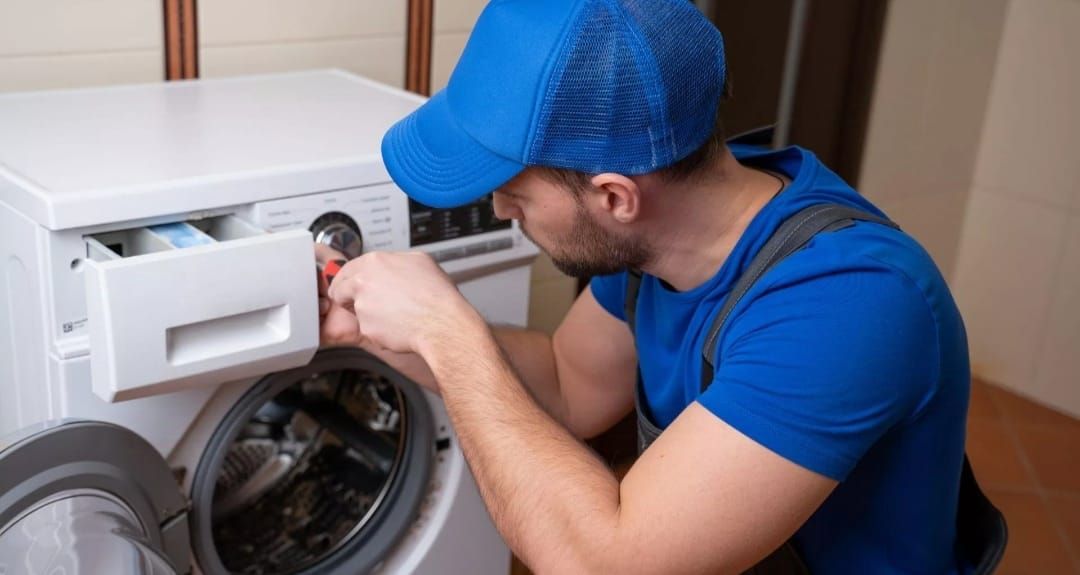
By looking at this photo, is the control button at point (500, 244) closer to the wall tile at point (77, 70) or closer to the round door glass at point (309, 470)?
the round door glass at point (309, 470)

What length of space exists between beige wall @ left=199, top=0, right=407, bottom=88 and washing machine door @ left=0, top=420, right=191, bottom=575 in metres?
0.78

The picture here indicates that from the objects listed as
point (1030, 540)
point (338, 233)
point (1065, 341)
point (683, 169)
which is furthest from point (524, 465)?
point (1065, 341)

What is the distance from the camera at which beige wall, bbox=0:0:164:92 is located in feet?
5.60

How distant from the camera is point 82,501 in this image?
1.24m

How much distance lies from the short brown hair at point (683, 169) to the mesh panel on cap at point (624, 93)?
0.02 m

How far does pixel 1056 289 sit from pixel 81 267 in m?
2.51

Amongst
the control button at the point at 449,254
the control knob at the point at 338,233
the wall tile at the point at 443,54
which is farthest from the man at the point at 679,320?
the wall tile at the point at 443,54

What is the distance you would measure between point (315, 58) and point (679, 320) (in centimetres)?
95

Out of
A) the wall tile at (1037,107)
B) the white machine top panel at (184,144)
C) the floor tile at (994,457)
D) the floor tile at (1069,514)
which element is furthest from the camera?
the wall tile at (1037,107)

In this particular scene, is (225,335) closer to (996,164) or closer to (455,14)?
(455,14)

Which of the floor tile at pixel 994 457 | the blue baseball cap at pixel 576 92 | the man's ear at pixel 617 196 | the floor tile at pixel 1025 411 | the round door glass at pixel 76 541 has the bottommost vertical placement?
the floor tile at pixel 994 457

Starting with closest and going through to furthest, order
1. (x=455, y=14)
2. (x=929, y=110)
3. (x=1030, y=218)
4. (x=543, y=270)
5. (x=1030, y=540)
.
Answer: (x=455, y=14) → (x=543, y=270) → (x=1030, y=540) → (x=929, y=110) → (x=1030, y=218)

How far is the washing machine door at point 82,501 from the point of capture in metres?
1.13

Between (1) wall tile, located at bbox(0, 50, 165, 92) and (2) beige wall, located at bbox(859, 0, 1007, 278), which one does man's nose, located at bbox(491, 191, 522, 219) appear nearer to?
(1) wall tile, located at bbox(0, 50, 165, 92)
